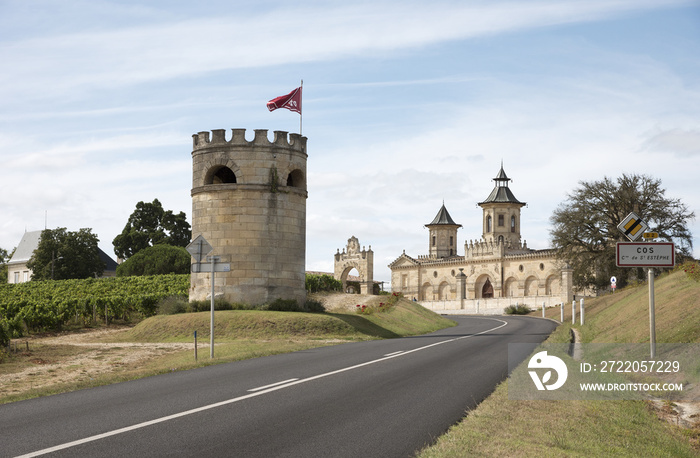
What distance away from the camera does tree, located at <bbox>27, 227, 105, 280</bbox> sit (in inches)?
3054

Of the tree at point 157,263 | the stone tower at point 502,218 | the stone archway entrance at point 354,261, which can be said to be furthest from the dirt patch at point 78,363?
the stone tower at point 502,218

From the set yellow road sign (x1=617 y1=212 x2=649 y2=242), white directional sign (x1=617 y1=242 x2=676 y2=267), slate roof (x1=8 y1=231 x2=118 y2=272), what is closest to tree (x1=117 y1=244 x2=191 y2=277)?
slate roof (x1=8 y1=231 x2=118 y2=272)

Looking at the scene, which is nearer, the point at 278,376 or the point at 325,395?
the point at 325,395

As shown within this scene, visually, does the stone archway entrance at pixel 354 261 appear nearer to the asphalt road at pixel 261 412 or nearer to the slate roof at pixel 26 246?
the slate roof at pixel 26 246

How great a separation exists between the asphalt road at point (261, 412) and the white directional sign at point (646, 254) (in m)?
3.28

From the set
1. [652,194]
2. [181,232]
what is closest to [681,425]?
[652,194]

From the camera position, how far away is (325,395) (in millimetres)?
10594

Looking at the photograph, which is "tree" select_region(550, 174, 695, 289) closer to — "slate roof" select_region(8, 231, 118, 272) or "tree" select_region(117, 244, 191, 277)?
"tree" select_region(117, 244, 191, 277)

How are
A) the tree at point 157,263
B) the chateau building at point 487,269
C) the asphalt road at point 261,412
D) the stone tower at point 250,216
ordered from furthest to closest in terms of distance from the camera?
the chateau building at point 487,269, the tree at point 157,263, the stone tower at point 250,216, the asphalt road at point 261,412

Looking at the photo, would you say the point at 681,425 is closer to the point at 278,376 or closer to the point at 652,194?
the point at 278,376

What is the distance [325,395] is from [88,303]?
27.8 meters

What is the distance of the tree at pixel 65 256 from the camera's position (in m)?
77.6

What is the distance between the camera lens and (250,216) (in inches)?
1145

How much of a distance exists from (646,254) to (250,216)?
60.2ft
